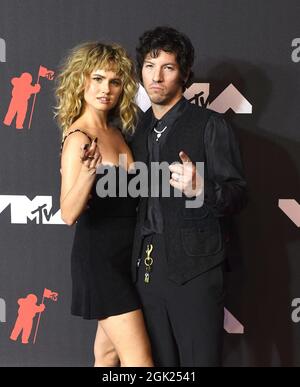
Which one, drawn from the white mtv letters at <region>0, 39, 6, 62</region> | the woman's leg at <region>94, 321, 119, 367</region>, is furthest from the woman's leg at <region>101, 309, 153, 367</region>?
the white mtv letters at <region>0, 39, 6, 62</region>

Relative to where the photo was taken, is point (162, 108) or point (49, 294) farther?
point (49, 294)

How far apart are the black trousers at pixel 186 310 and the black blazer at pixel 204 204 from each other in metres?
0.03

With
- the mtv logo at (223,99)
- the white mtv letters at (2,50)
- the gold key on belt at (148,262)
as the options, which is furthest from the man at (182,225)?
the white mtv letters at (2,50)

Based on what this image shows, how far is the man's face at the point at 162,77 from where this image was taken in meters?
1.34

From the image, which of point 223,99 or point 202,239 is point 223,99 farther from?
point 202,239

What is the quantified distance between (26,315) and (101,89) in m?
0.94

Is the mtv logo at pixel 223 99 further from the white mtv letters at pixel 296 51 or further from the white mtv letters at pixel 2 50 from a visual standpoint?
the white mtv letters at pixel 2 50

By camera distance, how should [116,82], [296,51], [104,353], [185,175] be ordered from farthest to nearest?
[296,51]
[104,353]
[116,82]
[185,175]

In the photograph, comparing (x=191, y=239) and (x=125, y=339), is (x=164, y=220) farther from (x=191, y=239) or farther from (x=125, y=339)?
(x=125, y=339)

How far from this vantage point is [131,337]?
138 cm

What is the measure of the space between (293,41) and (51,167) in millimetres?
946

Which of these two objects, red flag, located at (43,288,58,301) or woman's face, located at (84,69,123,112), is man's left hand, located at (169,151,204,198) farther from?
red flag, located at (43,288,58,301)

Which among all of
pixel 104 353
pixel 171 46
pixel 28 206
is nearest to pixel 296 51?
pixel 171 46
